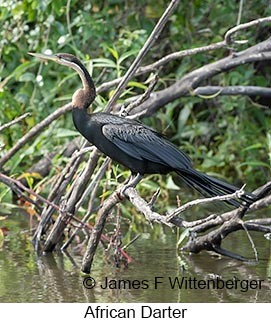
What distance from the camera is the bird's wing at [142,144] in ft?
18.8

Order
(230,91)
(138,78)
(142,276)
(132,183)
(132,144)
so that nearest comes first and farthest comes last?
(132,183) < (132,144) < (142,276) < (230,91) < (138,78)

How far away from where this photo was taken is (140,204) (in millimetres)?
5203

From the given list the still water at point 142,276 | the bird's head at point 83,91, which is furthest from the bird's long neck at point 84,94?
the still water at point 142,276

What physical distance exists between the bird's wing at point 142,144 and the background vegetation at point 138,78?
2.08 meters

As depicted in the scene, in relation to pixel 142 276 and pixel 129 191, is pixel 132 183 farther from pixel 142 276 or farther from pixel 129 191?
pixel 142 276

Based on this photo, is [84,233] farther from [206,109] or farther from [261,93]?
[206,109]

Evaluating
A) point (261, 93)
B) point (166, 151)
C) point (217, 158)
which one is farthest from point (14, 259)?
point (217, 158)

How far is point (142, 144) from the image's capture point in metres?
5.82

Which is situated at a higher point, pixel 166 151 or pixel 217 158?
pixel 166 151

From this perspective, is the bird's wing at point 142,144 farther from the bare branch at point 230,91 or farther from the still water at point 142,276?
the bare branch at point 230,91

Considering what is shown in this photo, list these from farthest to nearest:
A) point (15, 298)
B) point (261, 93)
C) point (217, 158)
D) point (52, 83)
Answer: point (217, 158), point (52, 83), point (261, 93), point (15, 298)

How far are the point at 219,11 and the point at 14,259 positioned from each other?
12.0 feet

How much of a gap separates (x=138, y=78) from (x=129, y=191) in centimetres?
440

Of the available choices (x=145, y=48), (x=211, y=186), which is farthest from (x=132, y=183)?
(x=145, y=48)
